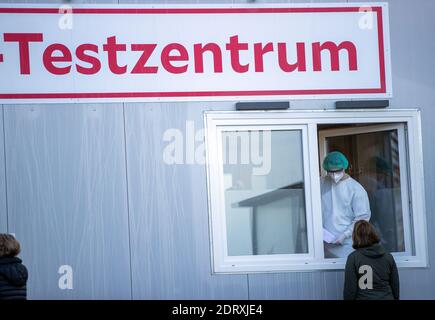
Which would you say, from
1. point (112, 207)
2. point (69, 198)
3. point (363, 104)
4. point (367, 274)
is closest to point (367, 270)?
point (367, 274)

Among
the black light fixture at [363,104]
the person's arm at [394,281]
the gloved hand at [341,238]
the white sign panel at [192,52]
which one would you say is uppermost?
the white sign panel at [192,52]

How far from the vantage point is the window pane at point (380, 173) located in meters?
8.90

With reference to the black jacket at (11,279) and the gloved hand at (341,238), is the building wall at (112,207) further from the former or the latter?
the black jacket at (11,279)

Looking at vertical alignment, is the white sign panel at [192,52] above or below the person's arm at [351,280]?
above

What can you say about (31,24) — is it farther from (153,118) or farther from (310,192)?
(310,192)

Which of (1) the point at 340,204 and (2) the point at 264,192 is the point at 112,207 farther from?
(1) the point at 340,204

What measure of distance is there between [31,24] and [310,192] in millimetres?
2787

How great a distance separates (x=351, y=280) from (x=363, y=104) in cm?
163

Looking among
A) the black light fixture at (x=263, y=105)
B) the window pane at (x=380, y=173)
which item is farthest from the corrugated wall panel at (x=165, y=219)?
the window pane at (x=380, y=173)

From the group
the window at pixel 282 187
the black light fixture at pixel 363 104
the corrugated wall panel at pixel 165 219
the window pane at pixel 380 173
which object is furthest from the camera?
the window pane at pixel 380 173

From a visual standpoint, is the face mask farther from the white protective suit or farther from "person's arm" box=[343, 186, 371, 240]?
"person's arm" box=[343, 186, 371, 240]

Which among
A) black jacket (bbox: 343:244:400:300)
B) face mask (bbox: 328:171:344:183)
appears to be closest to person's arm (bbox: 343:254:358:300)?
black jacket (bbox: 343:244:400:300)

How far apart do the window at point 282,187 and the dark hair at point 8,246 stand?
1.71 meters

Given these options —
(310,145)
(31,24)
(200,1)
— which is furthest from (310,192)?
(31,24)
